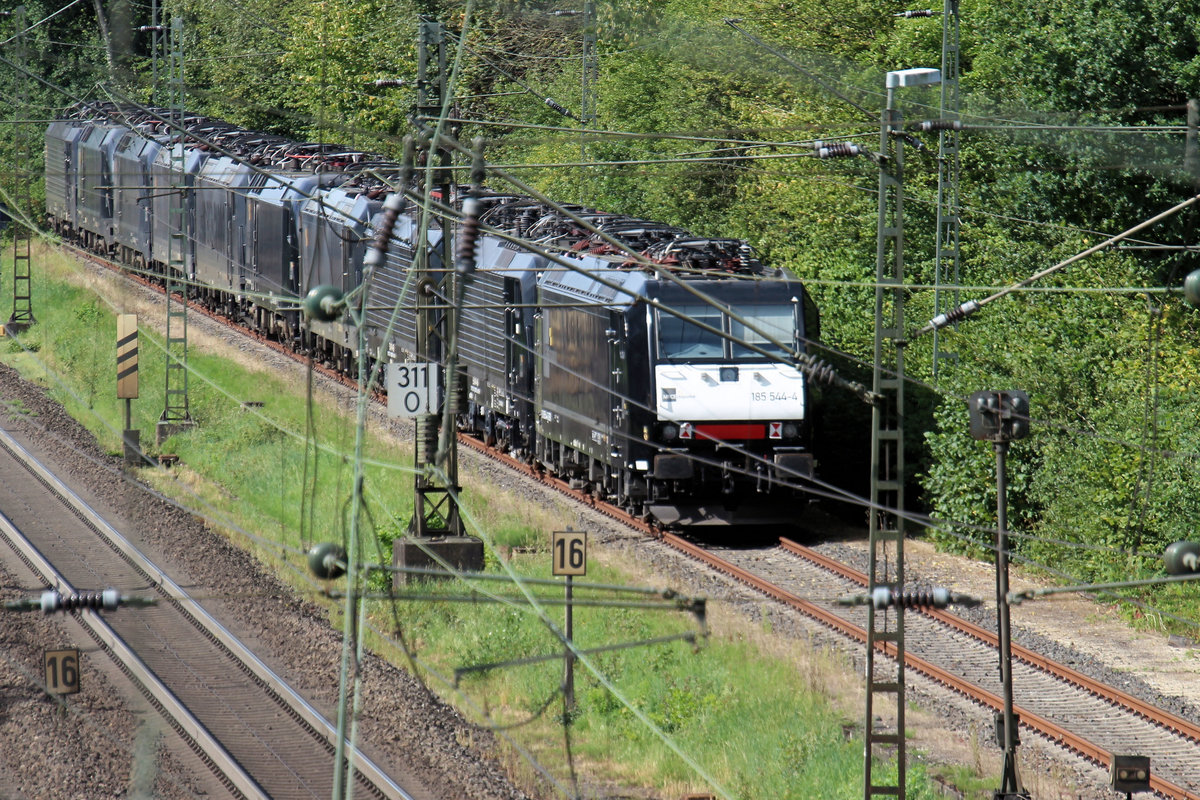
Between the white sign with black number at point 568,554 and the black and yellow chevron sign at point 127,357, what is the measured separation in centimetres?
1297

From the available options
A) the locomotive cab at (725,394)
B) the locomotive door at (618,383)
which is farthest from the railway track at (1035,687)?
the locomotive door at (618,383)

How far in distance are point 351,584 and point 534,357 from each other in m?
14.7

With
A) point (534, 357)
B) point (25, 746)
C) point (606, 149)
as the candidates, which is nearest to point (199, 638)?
point (25, 746)

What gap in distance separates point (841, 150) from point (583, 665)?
6.31 m

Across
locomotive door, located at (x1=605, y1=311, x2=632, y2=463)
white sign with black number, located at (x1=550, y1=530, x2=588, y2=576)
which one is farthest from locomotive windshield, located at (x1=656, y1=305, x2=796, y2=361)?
white sign with black number, located at (x1=550, y1=530, x2=588, y2=576)

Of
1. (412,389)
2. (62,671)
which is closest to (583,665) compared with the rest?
(412,389)

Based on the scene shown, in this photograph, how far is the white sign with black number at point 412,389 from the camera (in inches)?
558

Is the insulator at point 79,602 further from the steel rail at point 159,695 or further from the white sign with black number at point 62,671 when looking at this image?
the white sign with black number at point 62,671

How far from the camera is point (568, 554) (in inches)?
493

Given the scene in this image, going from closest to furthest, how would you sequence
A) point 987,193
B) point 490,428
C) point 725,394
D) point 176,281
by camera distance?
1. point 725,394
2. point 987,193
3. point 490,428
4. point 176,281

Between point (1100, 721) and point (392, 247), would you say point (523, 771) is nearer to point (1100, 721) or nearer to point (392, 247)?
point (1100, 721)

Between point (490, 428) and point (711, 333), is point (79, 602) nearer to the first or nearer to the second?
point (711, 333)

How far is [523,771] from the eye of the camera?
11938mm

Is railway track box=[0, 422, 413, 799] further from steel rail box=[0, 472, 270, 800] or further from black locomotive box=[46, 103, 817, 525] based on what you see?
black locomotive box=[46, 103, 817, 525]
